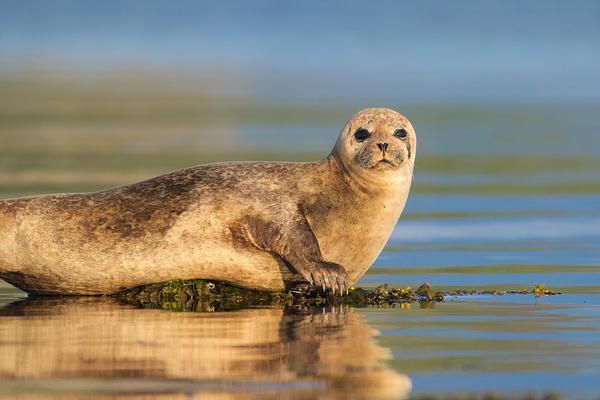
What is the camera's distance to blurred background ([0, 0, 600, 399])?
1194cm

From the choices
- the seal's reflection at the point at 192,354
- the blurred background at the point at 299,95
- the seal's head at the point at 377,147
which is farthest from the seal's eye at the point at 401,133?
the blurred background at the point at 299,95

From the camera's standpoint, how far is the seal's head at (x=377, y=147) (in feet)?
46.2

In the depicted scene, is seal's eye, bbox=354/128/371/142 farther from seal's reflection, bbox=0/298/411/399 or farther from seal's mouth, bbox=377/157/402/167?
seal's reflection, bbox=0/298/411/399

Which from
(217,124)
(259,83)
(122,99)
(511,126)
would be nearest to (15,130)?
(217,124)

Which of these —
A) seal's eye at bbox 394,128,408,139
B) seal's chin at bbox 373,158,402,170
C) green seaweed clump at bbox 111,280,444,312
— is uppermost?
seal's eye at bbox 394,128,408,139

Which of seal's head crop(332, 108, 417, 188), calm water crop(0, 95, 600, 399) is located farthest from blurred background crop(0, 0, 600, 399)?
seal's head crop(332, 108, 417, 188)

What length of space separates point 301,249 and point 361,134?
1228mm

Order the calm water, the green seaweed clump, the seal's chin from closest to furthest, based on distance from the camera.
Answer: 1. the calm water
2. the green seaweed clump
3. the seal's chin

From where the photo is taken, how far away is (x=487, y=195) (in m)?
22.3

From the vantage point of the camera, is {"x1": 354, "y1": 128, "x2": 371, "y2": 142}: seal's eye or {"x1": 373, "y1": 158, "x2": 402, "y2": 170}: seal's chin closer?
{"x1": 373, "y1": 158, "x2": 402, "y2": 170}: seal's chin

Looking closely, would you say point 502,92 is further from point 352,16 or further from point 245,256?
point 352,16

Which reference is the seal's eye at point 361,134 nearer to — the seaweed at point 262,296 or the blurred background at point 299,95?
the seaweed at point 262,296

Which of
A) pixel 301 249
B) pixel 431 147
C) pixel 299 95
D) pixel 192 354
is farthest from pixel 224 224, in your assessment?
pixel 299 95

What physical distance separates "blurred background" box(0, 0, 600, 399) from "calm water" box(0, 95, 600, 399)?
0.04 meters
